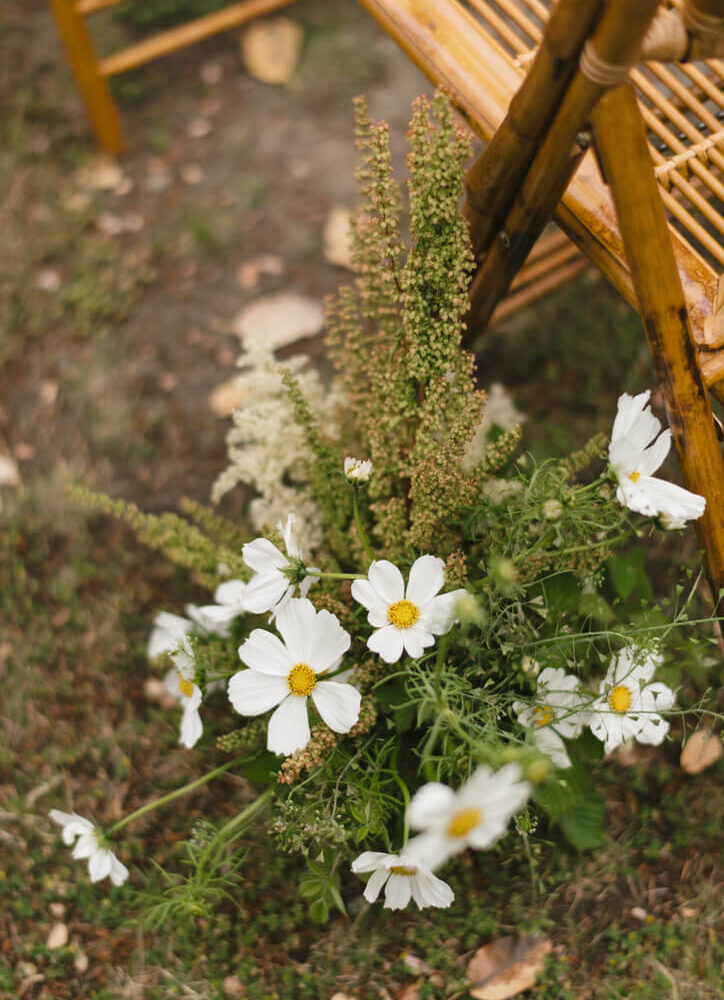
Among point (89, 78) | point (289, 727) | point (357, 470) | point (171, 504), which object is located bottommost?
point (171, 504)

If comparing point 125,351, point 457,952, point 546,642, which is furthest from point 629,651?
point 125,351

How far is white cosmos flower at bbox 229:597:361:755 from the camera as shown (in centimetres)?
93

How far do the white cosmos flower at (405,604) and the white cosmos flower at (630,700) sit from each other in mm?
223

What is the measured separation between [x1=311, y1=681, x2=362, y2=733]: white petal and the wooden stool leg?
147cm

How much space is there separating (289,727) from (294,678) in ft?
0.18

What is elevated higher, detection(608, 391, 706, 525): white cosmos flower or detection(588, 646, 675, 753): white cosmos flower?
detection(608, 391, 706, 525): white cosmos flower

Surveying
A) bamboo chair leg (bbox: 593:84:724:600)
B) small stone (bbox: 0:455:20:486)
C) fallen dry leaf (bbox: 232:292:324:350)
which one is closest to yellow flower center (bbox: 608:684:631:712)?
bamboo chair leg (bbox: 593:84:724:600)

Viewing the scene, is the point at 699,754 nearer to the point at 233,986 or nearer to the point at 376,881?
the point at 376,881

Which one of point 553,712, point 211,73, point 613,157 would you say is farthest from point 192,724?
point 211,73

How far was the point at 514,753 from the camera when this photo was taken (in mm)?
784

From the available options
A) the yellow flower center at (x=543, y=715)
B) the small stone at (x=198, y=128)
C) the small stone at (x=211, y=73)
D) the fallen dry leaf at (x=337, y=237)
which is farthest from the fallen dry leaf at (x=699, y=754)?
the small stone at (x=211, y=73)

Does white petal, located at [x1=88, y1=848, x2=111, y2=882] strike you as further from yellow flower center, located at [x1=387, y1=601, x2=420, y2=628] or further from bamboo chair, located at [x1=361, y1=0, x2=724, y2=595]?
bamboo chair, located at [x1=361, y1=0, x2=724, y2=595]

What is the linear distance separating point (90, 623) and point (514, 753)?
Answer: 974mm

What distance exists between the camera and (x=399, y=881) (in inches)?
37.9
